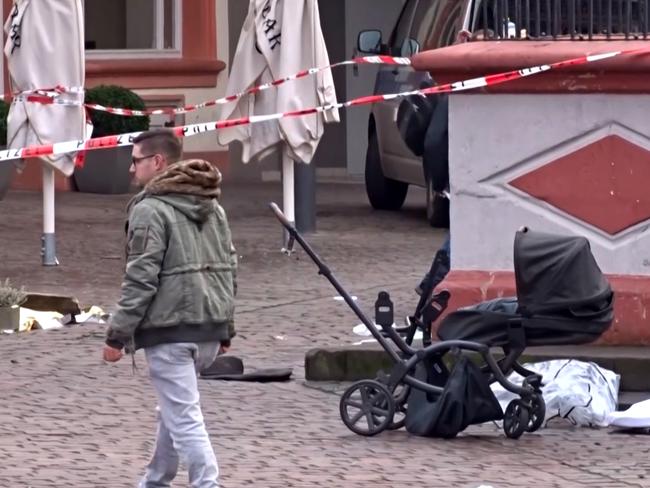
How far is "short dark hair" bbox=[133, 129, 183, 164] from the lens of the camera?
7.14 metres

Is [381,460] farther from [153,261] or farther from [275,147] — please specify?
[275,147]

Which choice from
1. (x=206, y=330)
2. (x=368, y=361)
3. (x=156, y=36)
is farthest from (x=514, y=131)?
(x=156, y=36)

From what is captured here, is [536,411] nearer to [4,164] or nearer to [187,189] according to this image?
[187,189]

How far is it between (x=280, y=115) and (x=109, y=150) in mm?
5069

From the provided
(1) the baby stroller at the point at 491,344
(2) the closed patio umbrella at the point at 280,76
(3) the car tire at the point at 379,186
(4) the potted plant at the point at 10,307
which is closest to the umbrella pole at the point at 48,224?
(2) the closed patio umbrella at the point at 280,76

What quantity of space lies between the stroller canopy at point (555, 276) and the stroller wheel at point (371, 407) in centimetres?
71

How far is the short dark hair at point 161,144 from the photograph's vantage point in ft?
23.4

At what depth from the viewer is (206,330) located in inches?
275

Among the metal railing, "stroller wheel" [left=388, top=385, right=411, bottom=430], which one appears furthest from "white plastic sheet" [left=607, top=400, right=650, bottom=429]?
the metal railing

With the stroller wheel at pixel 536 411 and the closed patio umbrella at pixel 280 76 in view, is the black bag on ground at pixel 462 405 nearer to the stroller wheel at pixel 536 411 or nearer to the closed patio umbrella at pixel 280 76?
the stroller wheel at pixel 536 411

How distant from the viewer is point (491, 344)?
8.55 metres

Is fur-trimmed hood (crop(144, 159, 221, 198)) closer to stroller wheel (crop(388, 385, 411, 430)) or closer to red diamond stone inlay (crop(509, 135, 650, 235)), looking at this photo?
stroller wheel (crop(388, 385, 411, 430))

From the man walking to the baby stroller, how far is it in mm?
1234

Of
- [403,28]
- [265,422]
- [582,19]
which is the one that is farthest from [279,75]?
[265,422]
